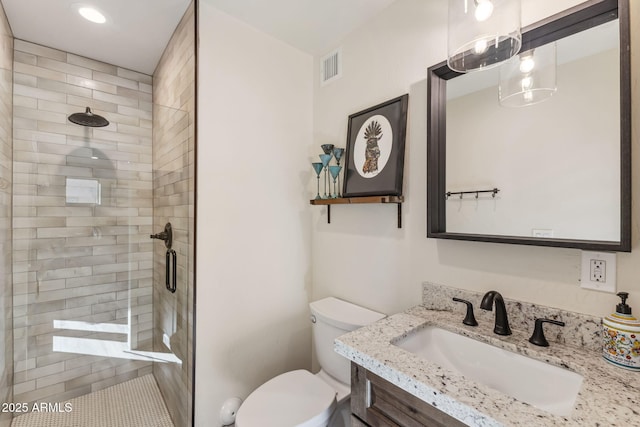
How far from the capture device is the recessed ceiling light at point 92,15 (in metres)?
1.60

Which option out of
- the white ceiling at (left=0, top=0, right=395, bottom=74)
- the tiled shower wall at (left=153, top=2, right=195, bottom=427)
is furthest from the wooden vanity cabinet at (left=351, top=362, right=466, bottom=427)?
the white ceiling at (left=0, top=0, right=395, bottom=74)

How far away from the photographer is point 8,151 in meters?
1.61

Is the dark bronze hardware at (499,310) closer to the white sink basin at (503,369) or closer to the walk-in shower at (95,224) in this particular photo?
the white sink basin at (503,369)

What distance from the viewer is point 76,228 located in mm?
1929

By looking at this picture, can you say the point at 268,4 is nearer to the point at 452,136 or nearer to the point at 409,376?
the point at 452,136

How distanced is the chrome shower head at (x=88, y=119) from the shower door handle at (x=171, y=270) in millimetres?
1018

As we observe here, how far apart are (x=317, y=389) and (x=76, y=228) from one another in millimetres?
1972

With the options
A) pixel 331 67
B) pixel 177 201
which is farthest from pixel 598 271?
pixel 177 201

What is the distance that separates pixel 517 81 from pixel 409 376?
116 cm

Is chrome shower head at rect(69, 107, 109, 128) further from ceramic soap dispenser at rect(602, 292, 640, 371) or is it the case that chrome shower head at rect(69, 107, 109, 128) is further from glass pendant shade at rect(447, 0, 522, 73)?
ceramic soap dispenser at rect(602, 292, 640, 371)

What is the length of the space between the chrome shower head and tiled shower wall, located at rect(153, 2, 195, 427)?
12.8 inches

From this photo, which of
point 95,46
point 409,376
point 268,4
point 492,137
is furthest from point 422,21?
point 95,46

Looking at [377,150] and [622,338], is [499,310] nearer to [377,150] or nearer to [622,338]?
[622,338]

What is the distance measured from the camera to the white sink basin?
79 centimetres
